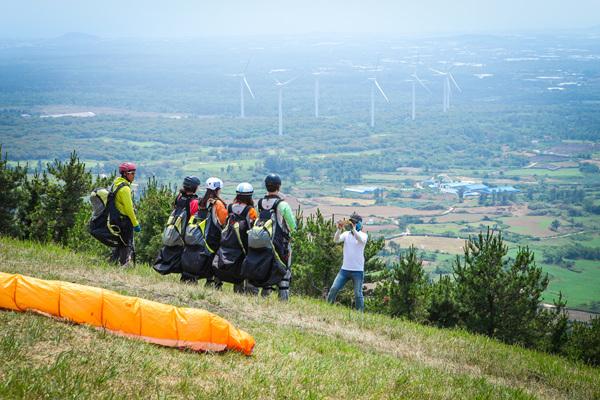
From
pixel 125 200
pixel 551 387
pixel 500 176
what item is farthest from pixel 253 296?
pixel 500 176

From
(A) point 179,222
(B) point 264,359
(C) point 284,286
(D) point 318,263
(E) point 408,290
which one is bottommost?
(E) point 408,290

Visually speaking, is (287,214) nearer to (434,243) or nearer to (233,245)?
(233,245)

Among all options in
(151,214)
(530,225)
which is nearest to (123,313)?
(151,214)

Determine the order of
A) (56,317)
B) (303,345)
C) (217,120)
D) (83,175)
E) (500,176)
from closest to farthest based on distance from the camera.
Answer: (56,317) → (303,345) → (83,175) → (500,176) → (217,120)

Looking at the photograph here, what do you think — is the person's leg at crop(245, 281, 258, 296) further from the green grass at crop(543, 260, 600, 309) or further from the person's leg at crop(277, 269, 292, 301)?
the green grass at crop(543, 260, 600, 309)

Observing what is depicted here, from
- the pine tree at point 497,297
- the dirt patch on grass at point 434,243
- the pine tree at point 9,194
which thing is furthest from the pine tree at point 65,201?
the dirt patch on grass at point 434,243

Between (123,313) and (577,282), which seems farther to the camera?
(577,282)

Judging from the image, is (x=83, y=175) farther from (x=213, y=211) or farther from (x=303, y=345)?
(x=303, y=345)
